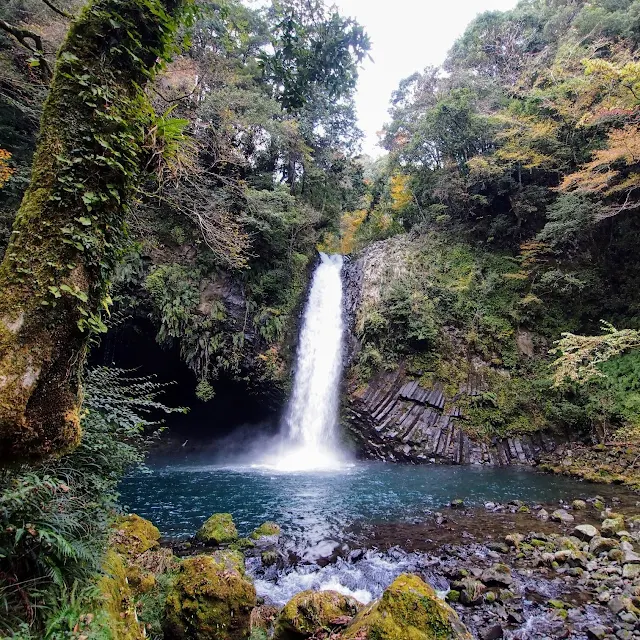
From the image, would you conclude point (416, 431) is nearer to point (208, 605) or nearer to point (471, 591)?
point (471, 591)

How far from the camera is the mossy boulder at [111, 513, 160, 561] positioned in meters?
5.01

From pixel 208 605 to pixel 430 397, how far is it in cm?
1280

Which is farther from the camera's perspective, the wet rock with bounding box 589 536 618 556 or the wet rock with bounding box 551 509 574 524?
the wet rock with bounding box 551 509 574 524

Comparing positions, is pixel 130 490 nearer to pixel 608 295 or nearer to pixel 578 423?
pixel 578 423

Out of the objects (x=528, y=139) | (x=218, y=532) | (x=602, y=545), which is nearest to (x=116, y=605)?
(x=218, y=532)

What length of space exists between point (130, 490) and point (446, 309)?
13.8 metres

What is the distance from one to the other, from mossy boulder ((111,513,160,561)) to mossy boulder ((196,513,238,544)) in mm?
796

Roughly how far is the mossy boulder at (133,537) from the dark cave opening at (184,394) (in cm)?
954

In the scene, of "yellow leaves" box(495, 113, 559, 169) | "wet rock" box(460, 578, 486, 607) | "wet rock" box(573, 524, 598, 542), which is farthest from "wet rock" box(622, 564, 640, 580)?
"yellow leaves" box(495, 113, 559, 169)

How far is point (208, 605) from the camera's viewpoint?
3797 mm

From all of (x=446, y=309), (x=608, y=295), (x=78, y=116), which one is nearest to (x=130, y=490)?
(x=78, y=116)

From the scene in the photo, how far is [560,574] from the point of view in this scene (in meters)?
5.78

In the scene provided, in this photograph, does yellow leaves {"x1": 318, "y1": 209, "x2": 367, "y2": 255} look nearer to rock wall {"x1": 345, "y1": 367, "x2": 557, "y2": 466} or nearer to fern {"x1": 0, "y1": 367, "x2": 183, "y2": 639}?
rock wall {"x1": 345, "y1": 367, "x2": 557, "y2": 466}

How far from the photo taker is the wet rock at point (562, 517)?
782 centimetres
